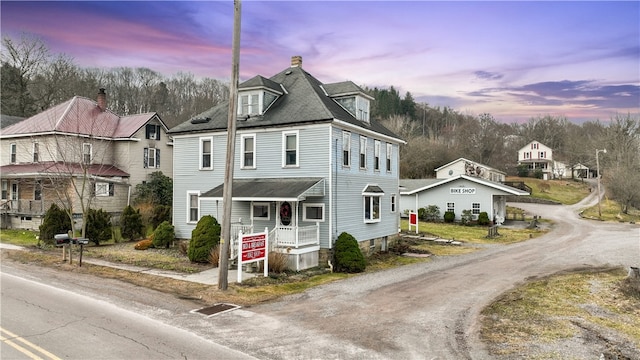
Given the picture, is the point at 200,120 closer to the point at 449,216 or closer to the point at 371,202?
the point at 371,202

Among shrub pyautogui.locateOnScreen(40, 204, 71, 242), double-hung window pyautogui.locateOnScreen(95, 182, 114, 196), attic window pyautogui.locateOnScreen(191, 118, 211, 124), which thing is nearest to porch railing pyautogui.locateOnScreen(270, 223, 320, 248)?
attic window pyautogui.locateOnScreen(191, 118, 211, 124)

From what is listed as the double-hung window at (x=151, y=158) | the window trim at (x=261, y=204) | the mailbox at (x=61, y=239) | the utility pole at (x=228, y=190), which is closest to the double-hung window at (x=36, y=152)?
the double-hung window at (x=151, y=158)

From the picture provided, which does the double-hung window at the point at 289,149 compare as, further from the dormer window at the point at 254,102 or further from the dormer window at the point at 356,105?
the dormer window at the point at 356,105

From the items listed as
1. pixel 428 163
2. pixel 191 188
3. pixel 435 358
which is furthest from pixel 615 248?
pixel 428 163

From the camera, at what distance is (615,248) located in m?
25.7

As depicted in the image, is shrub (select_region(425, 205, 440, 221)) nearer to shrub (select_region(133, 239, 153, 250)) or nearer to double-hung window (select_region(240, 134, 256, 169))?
double-hung window (select_region(240, 134, 256, 169))

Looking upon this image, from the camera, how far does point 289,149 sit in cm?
2012

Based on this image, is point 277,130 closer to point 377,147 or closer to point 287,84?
point 287,84

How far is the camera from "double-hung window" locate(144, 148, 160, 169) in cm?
3638

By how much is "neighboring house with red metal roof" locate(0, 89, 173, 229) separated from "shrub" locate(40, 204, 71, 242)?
5022 mm

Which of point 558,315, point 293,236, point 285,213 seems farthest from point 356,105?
point 558,315

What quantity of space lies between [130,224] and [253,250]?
1409cm

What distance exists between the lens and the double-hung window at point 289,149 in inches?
788

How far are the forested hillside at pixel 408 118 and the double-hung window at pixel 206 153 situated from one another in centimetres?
2721
